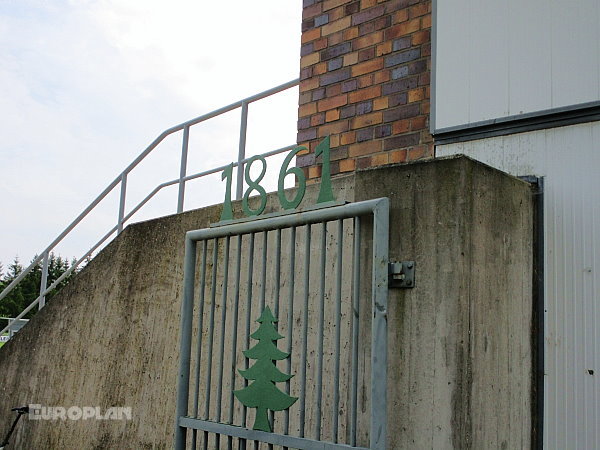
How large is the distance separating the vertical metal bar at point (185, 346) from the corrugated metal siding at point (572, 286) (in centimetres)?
192

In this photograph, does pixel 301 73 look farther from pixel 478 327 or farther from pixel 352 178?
pixel 478 327

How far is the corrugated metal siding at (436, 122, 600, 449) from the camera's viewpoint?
305 centimetres

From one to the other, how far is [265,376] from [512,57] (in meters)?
2.09

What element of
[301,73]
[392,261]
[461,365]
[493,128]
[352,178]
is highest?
[301,73]

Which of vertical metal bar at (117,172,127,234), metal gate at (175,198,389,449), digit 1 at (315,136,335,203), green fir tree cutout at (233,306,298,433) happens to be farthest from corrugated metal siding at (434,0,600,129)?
vertical metal bar at (117,172,127,234)

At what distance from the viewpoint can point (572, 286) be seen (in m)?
3.14

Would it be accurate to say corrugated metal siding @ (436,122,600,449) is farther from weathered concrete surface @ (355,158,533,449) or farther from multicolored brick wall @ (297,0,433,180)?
multicolored brick wall @ (297,0,433,180)

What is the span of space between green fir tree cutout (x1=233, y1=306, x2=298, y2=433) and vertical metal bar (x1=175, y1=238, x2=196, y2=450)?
0.49m

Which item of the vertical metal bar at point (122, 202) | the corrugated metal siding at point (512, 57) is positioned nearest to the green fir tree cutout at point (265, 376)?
the corrugated metal siding at point (512, 57)

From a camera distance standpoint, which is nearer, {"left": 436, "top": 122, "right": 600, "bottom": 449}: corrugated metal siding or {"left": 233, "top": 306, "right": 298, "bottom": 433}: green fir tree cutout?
{"left": 436, "top": 122, "right": 600, "bottom": 449}: corrugated metal siding

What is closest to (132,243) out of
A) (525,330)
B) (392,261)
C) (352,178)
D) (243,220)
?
(243,220)

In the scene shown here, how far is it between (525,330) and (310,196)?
139 centimetres

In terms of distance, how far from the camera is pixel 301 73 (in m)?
4.55

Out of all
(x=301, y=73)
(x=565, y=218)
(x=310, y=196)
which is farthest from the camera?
(x=301, y=73)
